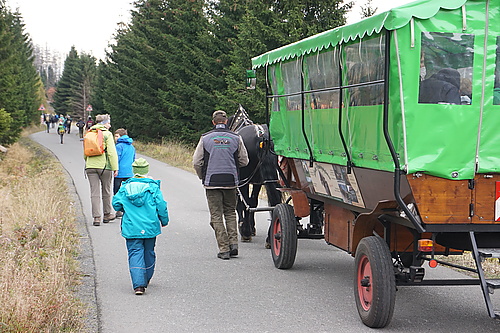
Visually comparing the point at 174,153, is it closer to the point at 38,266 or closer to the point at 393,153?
the point at 38,266

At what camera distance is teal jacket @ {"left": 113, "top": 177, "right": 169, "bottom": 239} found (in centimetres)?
741

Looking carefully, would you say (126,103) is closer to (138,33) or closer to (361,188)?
(138,33)

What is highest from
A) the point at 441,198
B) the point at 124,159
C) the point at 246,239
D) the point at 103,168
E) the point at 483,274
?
the point at 441,198

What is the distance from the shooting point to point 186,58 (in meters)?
34.9

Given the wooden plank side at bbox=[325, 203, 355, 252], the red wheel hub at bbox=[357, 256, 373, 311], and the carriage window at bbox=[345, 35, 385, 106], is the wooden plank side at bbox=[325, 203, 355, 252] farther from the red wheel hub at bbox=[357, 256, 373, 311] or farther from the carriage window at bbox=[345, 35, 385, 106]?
the carriage window at bbox=[345, 35, 385, 106]

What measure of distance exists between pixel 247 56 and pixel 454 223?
65.7 ft

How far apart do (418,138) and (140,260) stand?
11.3 feet

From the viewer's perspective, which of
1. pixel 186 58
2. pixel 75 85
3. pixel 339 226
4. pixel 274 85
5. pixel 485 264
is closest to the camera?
pixel 339 226

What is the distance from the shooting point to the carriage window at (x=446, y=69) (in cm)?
545

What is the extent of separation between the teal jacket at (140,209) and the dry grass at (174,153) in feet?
56.4

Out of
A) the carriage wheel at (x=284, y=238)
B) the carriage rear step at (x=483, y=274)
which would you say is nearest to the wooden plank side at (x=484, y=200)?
the carriage rear step at (x=483, y=274)

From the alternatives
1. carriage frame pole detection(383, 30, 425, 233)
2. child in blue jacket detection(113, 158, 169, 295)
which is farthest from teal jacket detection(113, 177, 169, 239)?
carriage frame pole detection(383, 30, 425, 233)

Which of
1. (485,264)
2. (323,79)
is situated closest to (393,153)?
(323,79)

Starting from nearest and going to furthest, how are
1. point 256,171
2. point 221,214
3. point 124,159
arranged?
1. point 221,214
2. point 256,171
3. point 124,159
